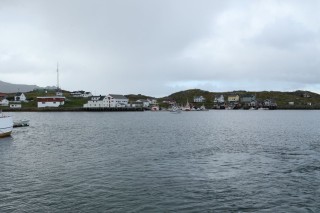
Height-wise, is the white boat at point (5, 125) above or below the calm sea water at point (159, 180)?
above

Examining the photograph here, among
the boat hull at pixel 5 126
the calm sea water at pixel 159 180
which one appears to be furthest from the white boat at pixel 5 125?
the calm sea water at pixel 159 180

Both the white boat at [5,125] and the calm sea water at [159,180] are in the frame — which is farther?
the white boat at [5,125]

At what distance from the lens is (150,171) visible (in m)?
29.9

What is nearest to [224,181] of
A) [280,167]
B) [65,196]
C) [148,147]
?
[280,167]

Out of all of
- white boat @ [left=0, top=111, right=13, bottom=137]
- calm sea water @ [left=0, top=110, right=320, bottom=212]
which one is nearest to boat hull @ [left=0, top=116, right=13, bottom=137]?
white boat @ [left=0, top=111, right=13, bottom=137]

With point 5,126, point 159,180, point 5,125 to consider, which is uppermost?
point 5,125

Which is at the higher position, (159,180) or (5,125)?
(5,125)

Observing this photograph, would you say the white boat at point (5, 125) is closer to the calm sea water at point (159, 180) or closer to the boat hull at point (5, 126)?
the boat hull at point (5, 126)

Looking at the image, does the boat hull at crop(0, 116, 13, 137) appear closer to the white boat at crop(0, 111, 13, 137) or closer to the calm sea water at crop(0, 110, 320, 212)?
the white boat at crop(0, 111, 13, 137)

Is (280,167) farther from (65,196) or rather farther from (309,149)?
(65,196)

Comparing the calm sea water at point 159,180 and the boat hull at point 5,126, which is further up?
the boat hull at point 5,126

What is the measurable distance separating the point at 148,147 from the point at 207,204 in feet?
84.9

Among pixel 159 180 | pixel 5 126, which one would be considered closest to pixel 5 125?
pixel 5 126

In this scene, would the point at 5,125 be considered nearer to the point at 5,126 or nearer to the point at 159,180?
the point at 5,126
